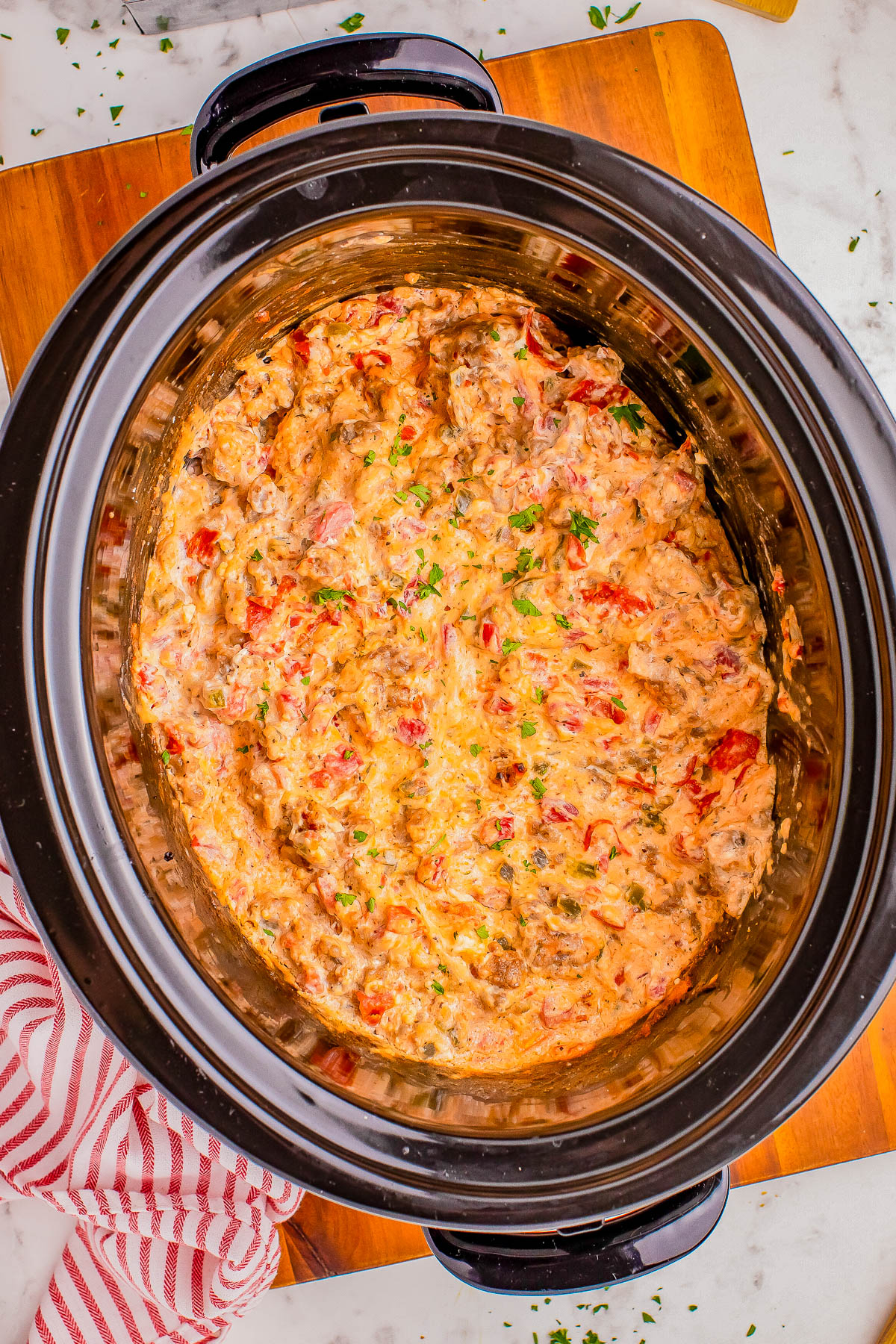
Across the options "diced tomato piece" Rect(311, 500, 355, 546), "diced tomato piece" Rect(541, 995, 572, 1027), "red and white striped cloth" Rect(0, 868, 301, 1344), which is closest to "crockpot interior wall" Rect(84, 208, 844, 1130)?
"diced tomato piece" Rect(541, 995, 572, 1027)

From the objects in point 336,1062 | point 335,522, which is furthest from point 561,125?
point 336,1062

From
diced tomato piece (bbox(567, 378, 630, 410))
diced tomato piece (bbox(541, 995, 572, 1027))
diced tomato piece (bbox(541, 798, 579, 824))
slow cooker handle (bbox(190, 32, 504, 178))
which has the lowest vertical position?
diced tomato piece (bbox(541, 995, 572, 1027))

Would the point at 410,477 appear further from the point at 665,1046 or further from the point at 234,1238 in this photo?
the point at 234,1238

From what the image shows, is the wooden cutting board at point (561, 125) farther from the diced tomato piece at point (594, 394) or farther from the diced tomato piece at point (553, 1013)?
the diced tomato piece at point (553, 1013)

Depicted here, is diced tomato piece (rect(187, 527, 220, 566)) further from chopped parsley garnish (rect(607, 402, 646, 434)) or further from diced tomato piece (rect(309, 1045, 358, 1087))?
diced tomato piece (rect(309, 1045, 358, 1087))

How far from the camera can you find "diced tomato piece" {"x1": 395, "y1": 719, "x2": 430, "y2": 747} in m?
1.93

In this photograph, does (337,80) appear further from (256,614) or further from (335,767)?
(335,767)

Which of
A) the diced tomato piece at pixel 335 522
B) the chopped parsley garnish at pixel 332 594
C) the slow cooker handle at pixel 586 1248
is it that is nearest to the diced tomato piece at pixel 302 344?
the diced tomato piece at pixel 335 522

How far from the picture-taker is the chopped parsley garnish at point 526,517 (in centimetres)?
190

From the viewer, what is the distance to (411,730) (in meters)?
1.94

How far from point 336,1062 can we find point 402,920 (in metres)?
0.31

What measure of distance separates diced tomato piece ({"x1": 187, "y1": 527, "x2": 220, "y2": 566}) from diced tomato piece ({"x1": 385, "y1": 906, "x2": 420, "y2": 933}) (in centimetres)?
82

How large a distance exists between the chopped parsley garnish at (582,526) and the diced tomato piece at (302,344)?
0.64 m

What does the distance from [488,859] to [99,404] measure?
115 cm
